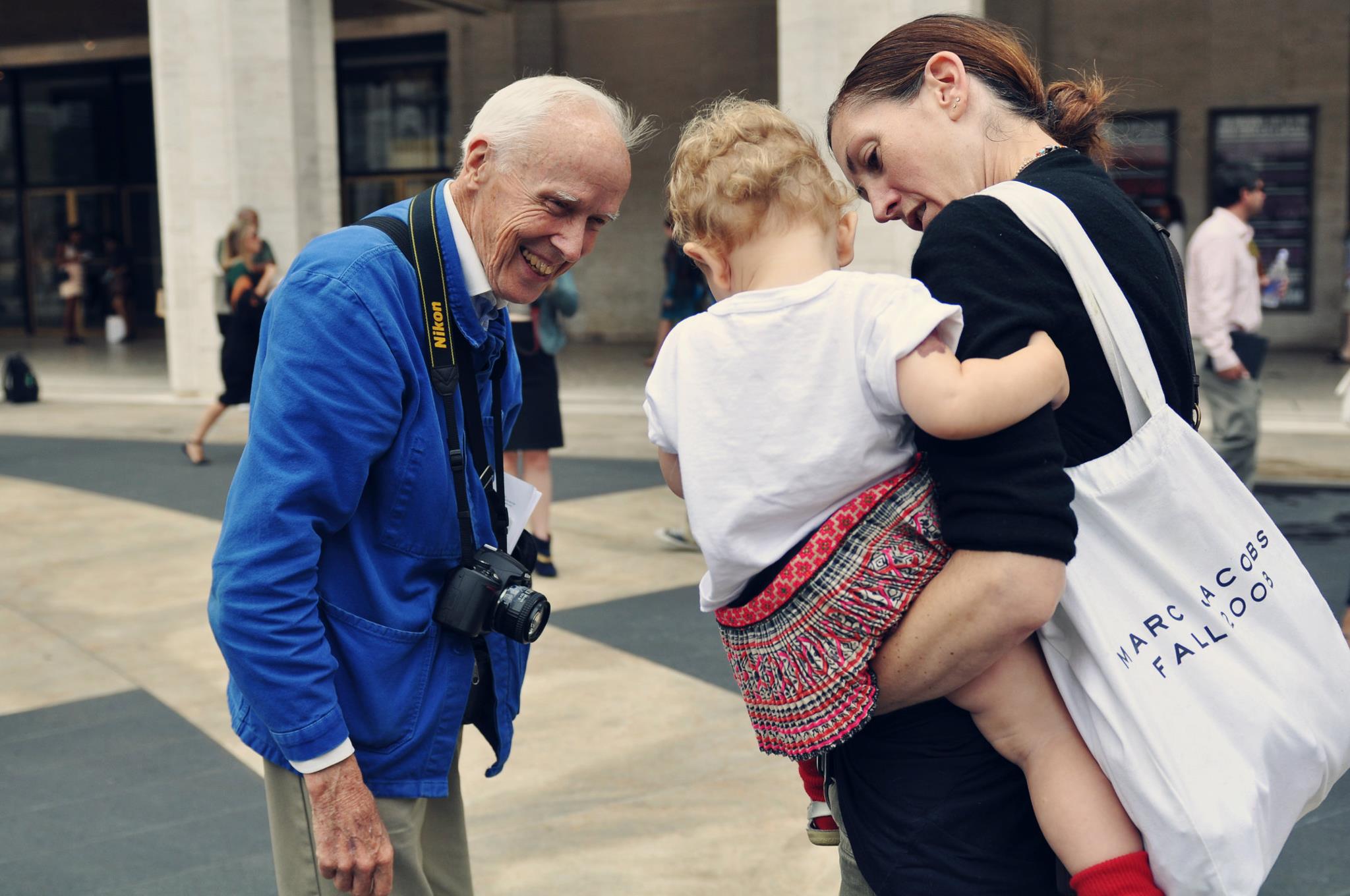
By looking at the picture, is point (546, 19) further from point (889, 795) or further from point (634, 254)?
point (889, 795)

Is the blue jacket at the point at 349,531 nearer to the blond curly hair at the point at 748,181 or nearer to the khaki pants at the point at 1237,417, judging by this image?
the blond curly hair at the point at 748,181

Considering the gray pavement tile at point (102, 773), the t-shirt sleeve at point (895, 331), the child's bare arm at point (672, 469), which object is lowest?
the gray pavement tile at point (102, 773)

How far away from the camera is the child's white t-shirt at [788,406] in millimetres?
1467

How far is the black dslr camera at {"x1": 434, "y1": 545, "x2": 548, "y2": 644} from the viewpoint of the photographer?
190 cm

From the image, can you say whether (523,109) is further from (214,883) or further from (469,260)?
(214,883)

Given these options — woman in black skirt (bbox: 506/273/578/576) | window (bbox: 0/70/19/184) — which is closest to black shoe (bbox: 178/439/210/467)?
woman in black skirt (bbox: 506/273/578/576)

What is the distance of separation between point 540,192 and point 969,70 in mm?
673

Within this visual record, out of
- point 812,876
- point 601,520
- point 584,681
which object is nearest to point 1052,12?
point 601,520

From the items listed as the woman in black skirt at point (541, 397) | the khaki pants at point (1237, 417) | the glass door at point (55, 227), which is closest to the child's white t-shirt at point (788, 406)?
the woman in black skirt at point (541, 397)

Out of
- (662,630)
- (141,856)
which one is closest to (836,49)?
(662,630)

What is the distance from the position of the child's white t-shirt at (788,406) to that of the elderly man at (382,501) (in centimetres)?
47

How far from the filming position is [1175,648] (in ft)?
4.79

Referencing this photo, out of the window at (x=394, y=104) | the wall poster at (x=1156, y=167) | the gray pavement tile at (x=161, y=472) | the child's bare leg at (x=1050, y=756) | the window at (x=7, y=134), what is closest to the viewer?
the child's bare leg at (x=1050, y=756)

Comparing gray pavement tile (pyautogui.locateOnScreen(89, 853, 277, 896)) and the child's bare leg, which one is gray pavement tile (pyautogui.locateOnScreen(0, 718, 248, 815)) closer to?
gray pavement tile (pyautogui.locateOnScreen(89, 853, 277, 896))
